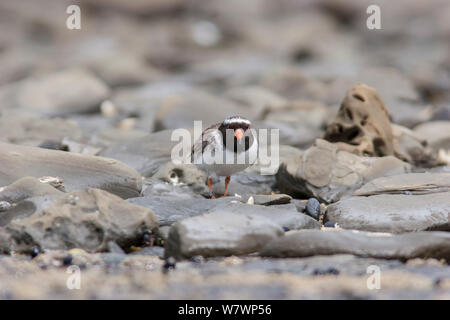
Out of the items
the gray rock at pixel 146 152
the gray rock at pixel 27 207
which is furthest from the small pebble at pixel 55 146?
the gray rock at pixel 27 207

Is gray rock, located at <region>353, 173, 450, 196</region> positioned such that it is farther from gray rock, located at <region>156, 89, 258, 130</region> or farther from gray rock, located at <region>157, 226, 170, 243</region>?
gray rock, located at <region>156, 89, 258, 130</region>

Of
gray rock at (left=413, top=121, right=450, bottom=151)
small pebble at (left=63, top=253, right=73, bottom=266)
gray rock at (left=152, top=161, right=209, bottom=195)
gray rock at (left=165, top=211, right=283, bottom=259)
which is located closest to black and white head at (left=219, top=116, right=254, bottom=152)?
gray rock at (left=152, top=161, right=209, bottom=195)

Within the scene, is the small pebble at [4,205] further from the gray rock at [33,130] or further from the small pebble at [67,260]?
the gray rock at [33,130]

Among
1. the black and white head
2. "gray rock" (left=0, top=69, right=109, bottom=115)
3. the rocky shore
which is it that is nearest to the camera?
the rocky shore

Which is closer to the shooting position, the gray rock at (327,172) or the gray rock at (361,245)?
the gray rock at (361,245)

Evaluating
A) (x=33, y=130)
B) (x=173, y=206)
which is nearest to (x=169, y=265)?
(x=173, y=206)
